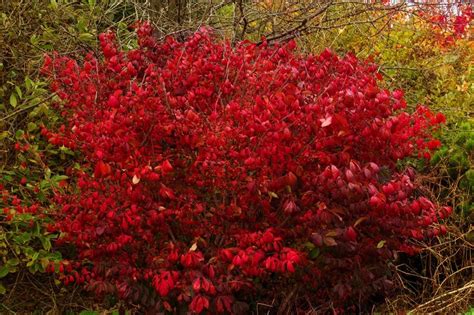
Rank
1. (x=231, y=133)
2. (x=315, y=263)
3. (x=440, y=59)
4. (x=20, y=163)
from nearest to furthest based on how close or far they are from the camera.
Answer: (x=231, y=133) → (x=315, y=263) → (x=20, y=163) → (x=440, y=59)

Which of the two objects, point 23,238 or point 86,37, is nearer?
point 23,238

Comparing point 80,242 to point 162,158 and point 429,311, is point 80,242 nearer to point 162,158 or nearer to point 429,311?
point 162,158

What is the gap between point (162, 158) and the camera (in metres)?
4.15

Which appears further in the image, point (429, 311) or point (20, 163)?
point (20, 163)

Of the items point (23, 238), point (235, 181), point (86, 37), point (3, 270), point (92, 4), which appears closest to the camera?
Result: point (235, 181)

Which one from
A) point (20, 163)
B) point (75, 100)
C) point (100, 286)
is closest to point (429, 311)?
point (100, 286)

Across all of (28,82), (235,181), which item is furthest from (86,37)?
(235,181)

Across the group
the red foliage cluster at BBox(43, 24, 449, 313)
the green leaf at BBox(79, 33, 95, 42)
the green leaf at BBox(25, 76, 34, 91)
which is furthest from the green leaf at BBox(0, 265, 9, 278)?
the green leaf at BBox(79, 33, 95, 42)

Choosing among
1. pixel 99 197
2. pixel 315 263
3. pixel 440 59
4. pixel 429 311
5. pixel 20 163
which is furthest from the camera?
pixel 440 59

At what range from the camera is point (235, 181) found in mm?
4086

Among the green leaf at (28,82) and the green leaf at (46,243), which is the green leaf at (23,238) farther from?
the green leaf at (28,82)

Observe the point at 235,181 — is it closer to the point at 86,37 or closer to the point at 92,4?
the point at 86,37

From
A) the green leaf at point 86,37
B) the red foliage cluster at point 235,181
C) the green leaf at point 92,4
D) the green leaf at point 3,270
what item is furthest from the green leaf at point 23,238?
the green leaf at point 92,4

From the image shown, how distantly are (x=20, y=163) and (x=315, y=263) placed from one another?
99.7 inches
